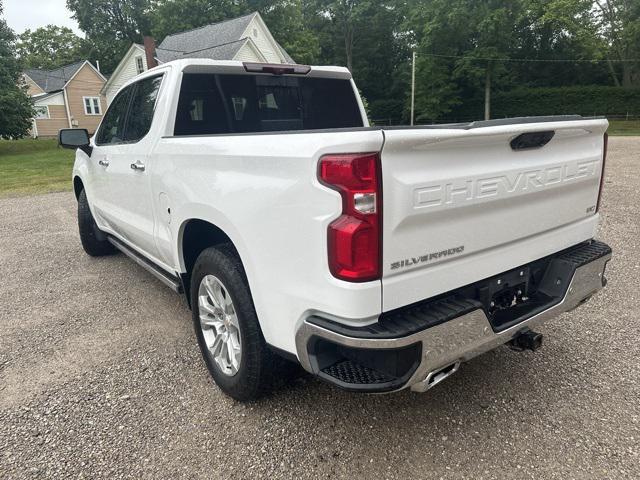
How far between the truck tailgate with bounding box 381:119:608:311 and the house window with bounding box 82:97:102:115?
154 feet

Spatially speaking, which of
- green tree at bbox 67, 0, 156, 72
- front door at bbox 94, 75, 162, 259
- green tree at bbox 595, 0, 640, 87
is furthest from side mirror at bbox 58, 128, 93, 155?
green tree at bbox 67, 0, 156, 72

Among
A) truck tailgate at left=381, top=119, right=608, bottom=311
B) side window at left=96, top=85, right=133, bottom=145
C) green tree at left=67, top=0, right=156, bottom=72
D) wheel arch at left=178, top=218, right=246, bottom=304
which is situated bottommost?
wheel arch at left=178, top=218, right=246, bottom=304

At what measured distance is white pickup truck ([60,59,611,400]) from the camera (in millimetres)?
1803

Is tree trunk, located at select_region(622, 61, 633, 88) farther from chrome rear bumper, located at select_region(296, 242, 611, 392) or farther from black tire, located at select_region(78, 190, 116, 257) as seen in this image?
chrome rear bumper, located at select_region(296, 242, 611, 392)

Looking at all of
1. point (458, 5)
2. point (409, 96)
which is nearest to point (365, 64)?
point (409, 96)

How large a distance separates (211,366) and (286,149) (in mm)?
1539

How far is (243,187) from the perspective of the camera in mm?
2248

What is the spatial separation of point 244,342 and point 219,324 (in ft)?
1.42

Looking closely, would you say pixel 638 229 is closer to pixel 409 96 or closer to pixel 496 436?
pixel 496 436

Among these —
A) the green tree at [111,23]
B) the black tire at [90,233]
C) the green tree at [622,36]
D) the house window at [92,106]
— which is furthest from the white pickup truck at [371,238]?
the green tree at [111,23]

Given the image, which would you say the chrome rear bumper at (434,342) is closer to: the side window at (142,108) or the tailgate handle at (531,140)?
the tailgate handle at (531,140)

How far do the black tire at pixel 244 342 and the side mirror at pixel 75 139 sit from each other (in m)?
2.76

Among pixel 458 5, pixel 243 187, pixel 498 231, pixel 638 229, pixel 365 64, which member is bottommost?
pixel 638 229

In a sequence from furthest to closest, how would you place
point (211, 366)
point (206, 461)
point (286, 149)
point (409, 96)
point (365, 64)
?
point (365, 64) → point (409, 96) → point (211, 366) → point (206, 461) → point (286, 149)
